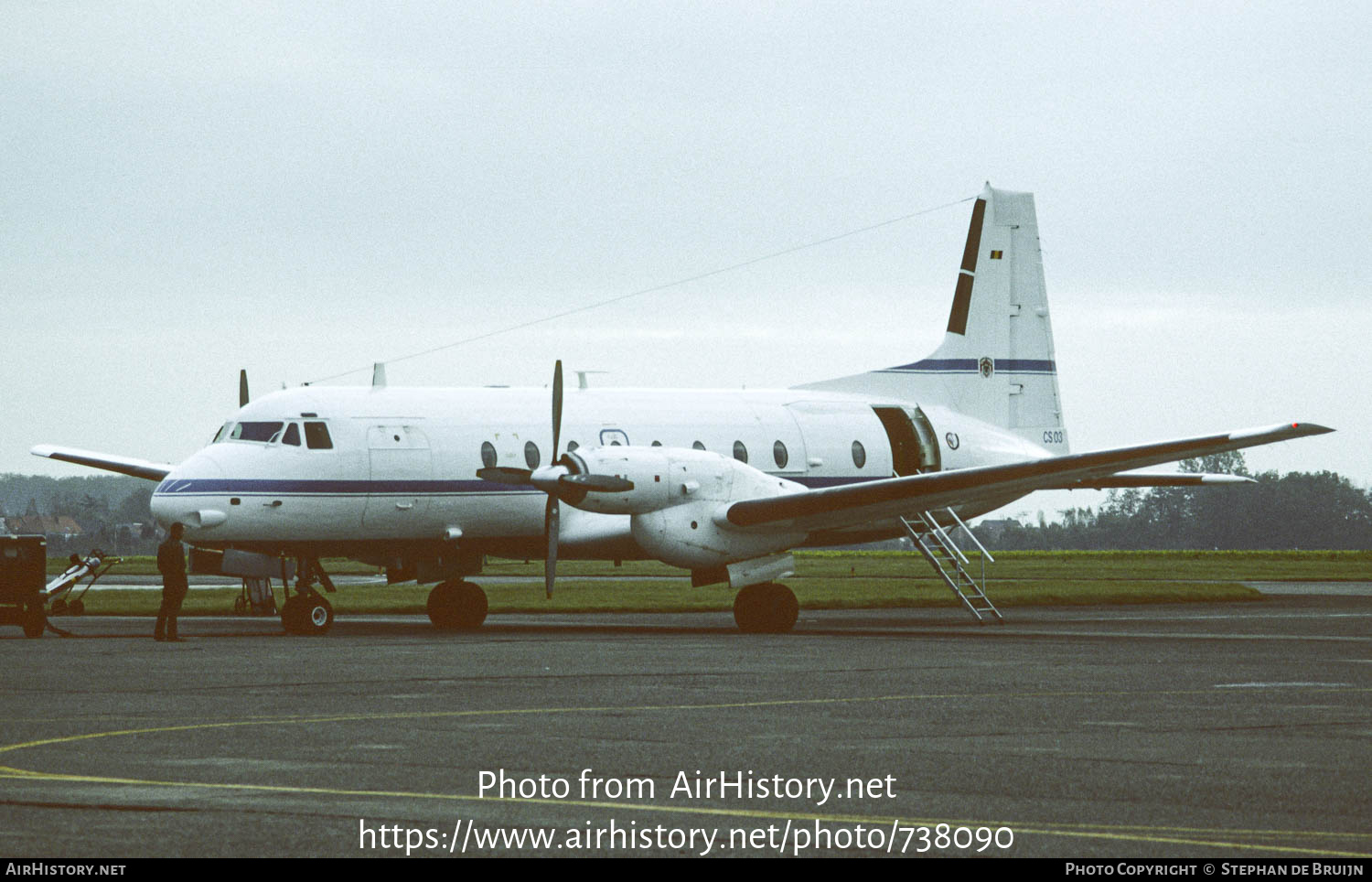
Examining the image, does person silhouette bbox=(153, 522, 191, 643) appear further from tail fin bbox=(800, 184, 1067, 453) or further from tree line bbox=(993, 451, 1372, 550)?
tree line bbox=(993, 451, 1372, 550)

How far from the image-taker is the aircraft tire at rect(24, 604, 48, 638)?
25297mm

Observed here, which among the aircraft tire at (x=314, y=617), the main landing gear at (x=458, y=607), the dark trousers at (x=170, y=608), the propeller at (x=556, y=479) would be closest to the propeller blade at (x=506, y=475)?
the propeller at (x=556, y=479)

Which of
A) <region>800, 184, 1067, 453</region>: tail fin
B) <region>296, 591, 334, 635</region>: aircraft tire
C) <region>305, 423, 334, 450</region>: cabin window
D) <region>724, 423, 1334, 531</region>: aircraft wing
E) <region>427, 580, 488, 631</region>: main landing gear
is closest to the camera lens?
<region>724, 423, 1334, 531</region>: aircraft wing

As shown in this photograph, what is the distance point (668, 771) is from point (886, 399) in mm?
22572

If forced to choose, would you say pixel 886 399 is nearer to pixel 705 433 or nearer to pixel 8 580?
pixel 705 433

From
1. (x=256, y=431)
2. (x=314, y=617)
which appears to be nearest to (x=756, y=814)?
(x=314, y=617)

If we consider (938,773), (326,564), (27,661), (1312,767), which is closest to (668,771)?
(938,773)

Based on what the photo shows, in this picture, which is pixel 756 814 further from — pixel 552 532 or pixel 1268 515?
pixel 1268 515

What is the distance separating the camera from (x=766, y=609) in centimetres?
2616

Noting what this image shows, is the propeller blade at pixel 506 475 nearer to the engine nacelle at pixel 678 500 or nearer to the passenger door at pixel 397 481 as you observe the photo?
the passenger door at pixel 397 481

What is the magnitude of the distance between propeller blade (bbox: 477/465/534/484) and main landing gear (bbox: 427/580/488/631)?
272cm

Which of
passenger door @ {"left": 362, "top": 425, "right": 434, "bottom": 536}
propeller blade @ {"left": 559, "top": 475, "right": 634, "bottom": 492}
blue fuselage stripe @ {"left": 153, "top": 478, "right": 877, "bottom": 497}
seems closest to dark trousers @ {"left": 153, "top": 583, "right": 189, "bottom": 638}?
blue fuselage stripe @ {"left": 153, "top": 478, "right": 877, "bottom": 497}

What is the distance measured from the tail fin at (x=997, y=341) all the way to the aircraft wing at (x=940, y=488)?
20.2 feet

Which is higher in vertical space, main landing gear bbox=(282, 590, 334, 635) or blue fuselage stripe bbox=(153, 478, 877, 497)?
blue fuselage stripe bbox=(153, 478, 877, 497)
